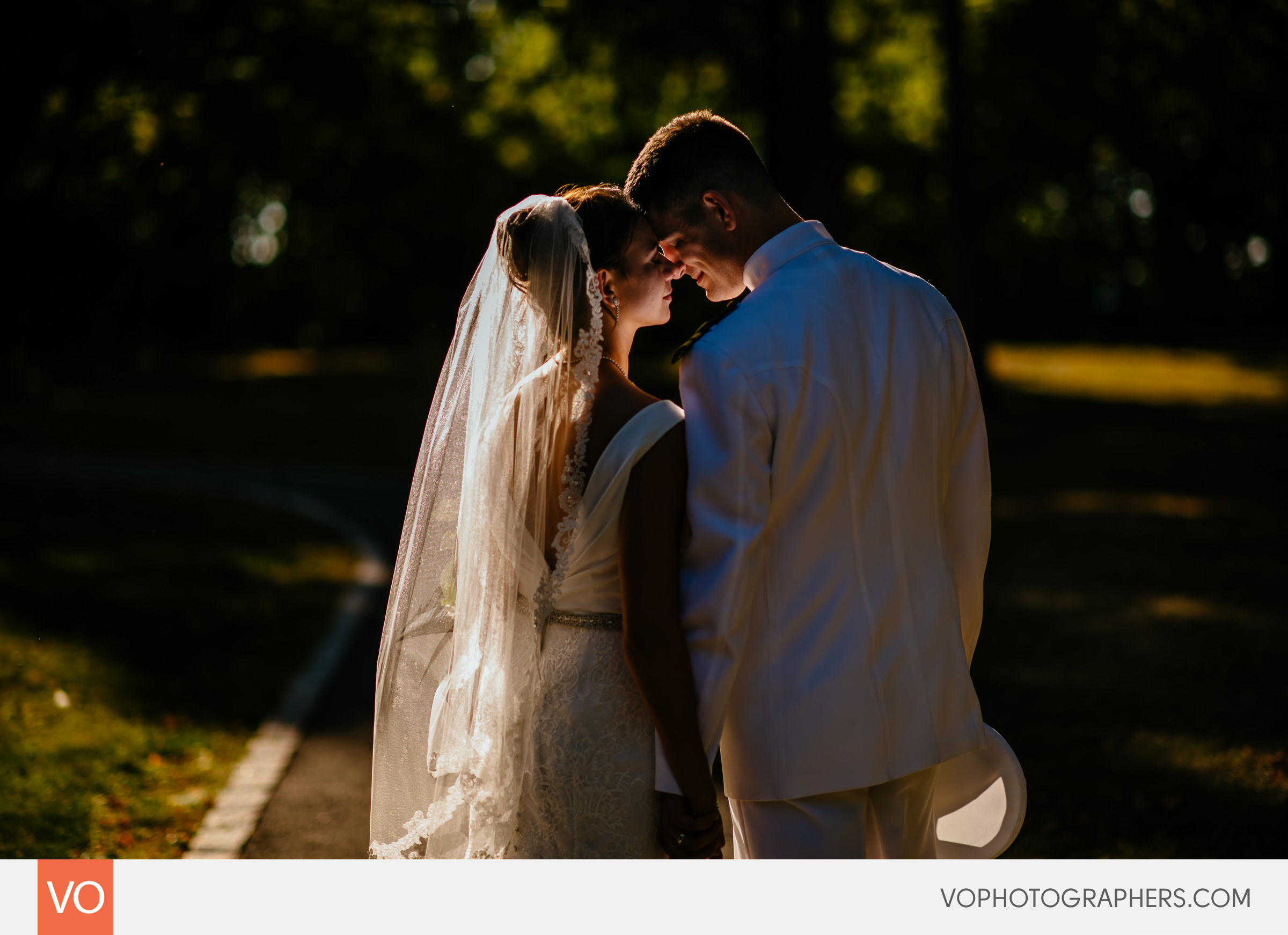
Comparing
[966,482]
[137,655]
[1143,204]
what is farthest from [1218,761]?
[1143,204]

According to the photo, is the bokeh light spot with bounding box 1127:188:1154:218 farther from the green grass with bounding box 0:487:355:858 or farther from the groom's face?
the groom's face

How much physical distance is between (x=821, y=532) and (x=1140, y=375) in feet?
122

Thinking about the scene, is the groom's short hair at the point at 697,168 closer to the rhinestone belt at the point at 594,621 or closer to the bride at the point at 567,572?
the bride at the point at 567,572

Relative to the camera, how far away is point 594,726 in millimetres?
2629

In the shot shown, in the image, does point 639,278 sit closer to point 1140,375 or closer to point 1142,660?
Answer: point 1142,660

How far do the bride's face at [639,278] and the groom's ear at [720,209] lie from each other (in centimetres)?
14

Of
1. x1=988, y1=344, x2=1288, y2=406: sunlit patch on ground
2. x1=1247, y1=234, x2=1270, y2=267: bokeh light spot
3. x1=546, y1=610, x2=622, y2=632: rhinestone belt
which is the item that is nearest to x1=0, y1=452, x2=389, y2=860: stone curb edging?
x1=546, y1=610, x2=622, y2=632: rhinestone belt

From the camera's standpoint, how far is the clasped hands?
8.30ft

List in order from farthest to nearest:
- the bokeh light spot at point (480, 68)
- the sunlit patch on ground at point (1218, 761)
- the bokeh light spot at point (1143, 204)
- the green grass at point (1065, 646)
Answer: the bokeh light spot at point (480, 68)
the bokeh light spot at point (1143, 204)
the sunlit patch on ground at point (1218, 761)
the green grass at point (1065, 646)

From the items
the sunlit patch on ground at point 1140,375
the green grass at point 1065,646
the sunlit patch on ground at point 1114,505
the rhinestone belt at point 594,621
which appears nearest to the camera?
the rhinestone belt at point 594,621

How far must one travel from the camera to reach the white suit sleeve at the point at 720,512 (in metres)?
2.37

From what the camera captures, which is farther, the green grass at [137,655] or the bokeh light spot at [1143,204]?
the bokeh light spot at [1143,204]

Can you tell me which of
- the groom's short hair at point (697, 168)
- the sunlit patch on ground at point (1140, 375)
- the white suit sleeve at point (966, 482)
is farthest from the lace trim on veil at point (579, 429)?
the sunlit patch on ground at point (1140, 375)
